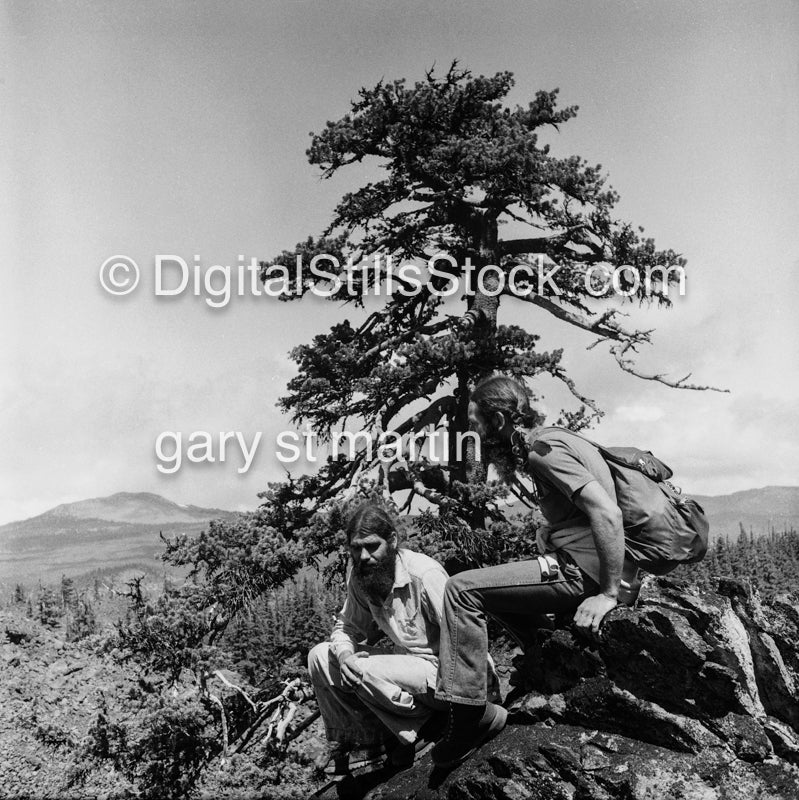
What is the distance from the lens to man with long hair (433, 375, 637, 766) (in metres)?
3.76

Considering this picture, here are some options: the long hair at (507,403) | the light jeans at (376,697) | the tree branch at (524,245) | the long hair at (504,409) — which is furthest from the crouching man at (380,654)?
the tree branch at (524,245)

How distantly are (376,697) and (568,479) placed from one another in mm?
1638

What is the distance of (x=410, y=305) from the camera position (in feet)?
42.9

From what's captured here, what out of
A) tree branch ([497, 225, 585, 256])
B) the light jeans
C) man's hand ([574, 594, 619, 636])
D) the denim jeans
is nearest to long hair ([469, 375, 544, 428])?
the denim jeans

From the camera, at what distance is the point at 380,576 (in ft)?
14.1

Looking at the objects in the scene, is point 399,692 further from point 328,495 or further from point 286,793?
point 328,495

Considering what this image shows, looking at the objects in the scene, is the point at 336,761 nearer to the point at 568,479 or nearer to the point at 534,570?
the point at 534,570

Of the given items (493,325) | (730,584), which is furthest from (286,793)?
(493,325)

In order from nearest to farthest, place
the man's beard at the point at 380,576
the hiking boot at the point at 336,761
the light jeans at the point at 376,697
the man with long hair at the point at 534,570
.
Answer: the man with long hair at the point at 534,570 → the light jeans at the point at 376,697 → the man's beard at the point at 380,576 → the hiking boot at the point at 336,761

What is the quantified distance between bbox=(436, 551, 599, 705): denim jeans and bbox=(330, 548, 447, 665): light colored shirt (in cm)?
30

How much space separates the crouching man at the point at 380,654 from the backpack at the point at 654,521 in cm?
110

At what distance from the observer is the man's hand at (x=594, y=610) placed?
3873mm

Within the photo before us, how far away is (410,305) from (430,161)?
2.56 m

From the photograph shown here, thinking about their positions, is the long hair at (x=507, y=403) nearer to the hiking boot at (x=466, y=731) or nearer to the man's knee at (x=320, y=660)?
the hiking boot at (x=466, y=731)
